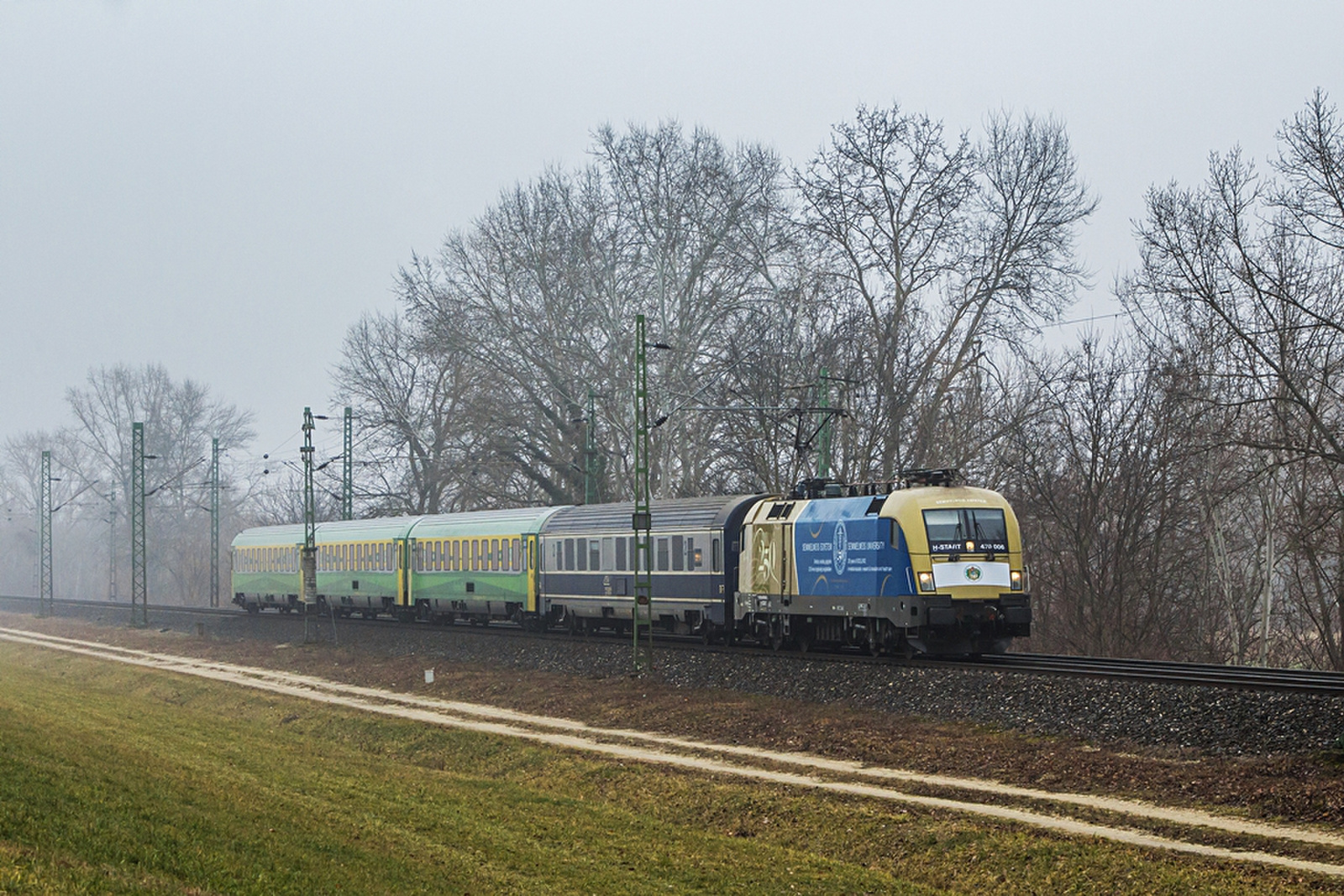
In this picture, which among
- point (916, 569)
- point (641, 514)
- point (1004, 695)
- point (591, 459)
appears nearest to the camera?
point (1004, 695)

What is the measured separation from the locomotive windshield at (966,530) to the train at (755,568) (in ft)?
0.08

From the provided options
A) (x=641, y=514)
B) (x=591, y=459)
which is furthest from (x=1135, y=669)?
(x=591, y=459)

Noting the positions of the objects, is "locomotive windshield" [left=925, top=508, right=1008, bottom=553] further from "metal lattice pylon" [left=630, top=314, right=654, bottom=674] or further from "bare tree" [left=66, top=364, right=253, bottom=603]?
"bare tree" [left=66, top=364, right=253, bottom=603]

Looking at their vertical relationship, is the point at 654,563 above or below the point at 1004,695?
above

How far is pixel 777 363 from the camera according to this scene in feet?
146

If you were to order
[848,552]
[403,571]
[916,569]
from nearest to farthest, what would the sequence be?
[916,569]
[848,552]
[403,571]

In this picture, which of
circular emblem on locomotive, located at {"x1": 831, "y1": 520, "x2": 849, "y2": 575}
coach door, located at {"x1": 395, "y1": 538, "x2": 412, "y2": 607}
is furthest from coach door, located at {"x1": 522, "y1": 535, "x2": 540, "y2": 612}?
circular emblem on locomotive, located at {"x1": 831, "y1": 520, "x2": 849, "y2": 575}

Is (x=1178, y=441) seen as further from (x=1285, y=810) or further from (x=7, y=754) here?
(x=7, y=754)

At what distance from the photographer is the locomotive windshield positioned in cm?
2389

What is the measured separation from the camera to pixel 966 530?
24094mm

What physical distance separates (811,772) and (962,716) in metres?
2.91

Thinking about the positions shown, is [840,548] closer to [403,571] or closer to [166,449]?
[403,571]

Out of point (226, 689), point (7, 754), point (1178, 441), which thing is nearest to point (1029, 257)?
point (1178, 441)

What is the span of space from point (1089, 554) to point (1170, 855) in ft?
89.2
